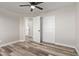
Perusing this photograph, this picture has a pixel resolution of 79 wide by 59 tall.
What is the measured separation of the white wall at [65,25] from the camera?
3568 mm

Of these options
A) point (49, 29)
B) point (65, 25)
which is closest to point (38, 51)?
point (49, 29)

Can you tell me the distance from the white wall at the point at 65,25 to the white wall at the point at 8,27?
8.44ft

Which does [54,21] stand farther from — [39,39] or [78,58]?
[78,58]

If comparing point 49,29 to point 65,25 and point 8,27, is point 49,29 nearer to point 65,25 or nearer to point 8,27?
point 65,25

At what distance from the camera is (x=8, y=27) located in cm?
410

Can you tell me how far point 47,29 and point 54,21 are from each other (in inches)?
29.3

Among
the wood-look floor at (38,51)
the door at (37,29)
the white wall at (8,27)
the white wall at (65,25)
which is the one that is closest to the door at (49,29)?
the white wall at (65,25)

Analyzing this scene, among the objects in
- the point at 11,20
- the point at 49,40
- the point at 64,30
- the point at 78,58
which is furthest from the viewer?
the point at 49,40

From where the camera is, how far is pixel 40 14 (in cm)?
500

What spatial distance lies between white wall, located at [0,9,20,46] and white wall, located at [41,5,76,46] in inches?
101

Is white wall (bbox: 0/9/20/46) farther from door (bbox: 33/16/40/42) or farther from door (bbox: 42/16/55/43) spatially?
door (bbox: 42/16/55/43)

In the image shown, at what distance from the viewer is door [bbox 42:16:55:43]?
442 centimetres

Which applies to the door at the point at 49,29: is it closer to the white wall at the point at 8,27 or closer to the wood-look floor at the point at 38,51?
the wood-look floor at the point at 38,51

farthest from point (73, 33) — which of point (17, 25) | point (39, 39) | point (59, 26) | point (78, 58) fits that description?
point (17, 25)
